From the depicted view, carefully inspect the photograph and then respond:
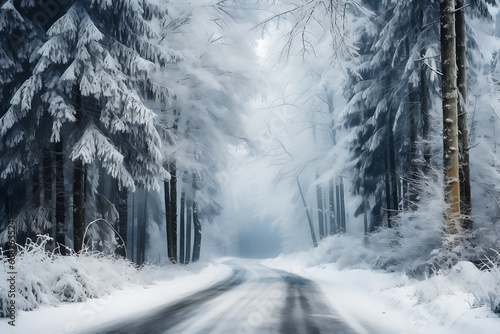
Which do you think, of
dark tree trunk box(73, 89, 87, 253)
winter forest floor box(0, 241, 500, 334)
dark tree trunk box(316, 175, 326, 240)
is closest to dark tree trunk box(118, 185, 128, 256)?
dark tree trunk box(73, 89, 87, 253)

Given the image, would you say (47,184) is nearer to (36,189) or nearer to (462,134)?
(36,189)

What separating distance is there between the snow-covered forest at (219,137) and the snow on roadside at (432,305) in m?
0.04

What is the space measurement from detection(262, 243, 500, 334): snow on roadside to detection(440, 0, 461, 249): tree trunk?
0.95m

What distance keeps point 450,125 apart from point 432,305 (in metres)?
3.72

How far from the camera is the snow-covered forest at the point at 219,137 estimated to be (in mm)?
7406

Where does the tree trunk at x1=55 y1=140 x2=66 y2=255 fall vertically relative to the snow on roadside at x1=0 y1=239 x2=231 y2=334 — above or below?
above

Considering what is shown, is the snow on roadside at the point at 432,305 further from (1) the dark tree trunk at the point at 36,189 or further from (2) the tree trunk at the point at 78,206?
(1) the dark tree trunk at the point at 36,189

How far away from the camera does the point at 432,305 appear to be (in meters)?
6.93

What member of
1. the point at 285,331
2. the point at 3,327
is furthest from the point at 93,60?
the point at 285,331

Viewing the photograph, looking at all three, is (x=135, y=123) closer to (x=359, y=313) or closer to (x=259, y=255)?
(x=359, y=313)

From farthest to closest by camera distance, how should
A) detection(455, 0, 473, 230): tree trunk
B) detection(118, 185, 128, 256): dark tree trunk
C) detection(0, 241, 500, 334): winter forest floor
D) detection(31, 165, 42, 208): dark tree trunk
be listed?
detection(118, 185, 128, 256): dark tree trunk
detection(31, 165, 42, 208): dark tree trunk
detection(455, 0, 473, 230): tree trunk
detection(0, 241, 500, 334): winter forest floor

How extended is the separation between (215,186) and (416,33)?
56.4 feet

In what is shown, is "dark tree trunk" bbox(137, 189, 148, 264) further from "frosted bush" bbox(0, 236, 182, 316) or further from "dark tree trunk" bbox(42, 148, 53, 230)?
"frosted bush" bbox(0, 236, 182, 316)

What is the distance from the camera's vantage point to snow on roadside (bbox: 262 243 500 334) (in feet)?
18.6
